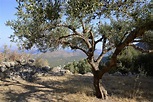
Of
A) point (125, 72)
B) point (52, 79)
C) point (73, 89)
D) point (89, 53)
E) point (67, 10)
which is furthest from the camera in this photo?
point (125, 72)

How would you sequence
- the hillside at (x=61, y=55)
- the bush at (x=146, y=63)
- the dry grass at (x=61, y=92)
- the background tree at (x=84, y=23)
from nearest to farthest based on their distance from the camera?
the background tree at (x=84, y=23)
the dry grass at (x=61, y=92)
the hillside at (x=61, y=55)
the bush at (x=146, y=63)

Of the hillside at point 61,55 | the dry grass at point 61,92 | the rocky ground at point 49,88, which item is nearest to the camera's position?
the dry grass at point 61,92

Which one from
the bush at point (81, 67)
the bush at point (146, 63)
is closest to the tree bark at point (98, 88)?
the bush at point (146, 63)

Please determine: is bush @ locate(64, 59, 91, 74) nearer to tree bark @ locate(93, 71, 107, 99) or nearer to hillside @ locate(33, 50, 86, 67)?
hillside @ locate(33, 50, 86, 67)

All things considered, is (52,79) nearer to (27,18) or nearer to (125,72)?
(27,18)

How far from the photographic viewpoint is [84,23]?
30.0 feet

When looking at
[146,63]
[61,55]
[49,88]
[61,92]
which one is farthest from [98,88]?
[61,55]

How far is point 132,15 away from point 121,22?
1198mm

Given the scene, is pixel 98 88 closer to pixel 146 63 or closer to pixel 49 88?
pixel 49 88

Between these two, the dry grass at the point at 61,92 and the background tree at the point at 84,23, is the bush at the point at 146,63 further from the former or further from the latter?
the background tree at the point at 84,23

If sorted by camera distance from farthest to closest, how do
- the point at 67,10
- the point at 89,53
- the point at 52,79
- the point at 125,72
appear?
the point at 125,72
the point at 52,79
the point at 89,53
the point at 67,10

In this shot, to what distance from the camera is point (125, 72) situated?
2008 centimetres

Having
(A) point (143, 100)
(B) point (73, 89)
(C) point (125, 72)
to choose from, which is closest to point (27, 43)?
(B) point (73, 89)

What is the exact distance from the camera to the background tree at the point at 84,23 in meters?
7.47
